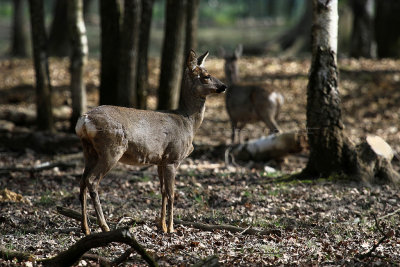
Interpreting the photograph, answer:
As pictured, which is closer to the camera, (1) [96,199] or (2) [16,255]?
(2) [16,255]

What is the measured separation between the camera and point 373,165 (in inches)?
376

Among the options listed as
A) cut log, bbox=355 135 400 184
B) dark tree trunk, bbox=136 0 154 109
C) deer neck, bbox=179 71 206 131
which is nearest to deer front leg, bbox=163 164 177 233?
deer neck, bbox=179 71 206 131

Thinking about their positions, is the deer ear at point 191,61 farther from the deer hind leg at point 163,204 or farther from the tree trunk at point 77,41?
the tree trunk at point 77,41

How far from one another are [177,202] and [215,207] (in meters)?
0.58

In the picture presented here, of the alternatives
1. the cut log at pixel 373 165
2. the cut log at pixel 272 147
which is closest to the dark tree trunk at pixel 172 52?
the cut log at pixel 272 147

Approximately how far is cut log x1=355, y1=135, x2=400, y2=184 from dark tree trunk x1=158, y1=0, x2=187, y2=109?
171 inches

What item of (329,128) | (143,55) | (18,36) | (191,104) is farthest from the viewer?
(18,36)

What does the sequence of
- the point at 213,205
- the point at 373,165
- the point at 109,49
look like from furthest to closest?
the point at 109,49 < the point at 373,165 < the point at 213,205

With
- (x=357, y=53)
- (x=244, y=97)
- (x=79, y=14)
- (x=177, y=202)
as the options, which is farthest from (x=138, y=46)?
(x=357, y=53)

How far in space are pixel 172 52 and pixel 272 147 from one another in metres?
2.90

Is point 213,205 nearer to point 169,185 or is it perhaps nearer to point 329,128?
point 169,185

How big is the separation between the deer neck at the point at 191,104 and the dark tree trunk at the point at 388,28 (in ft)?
49.9

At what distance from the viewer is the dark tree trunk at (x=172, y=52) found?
12281 millimetres

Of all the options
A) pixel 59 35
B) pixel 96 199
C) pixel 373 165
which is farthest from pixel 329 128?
pixel 59 35
